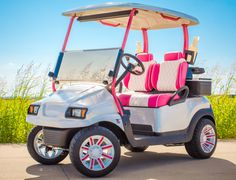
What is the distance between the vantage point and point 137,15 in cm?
637

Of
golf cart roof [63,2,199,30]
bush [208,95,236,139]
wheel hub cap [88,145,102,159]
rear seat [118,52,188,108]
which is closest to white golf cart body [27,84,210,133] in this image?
rear seat [118,52,188,108]

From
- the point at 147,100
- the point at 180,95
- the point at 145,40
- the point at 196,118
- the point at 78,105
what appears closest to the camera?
the point at 78,105

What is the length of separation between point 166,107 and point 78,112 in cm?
136

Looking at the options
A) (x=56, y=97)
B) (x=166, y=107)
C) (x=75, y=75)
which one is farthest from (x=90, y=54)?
(x=166, y=107)

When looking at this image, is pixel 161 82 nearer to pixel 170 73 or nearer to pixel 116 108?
pixel 170 73

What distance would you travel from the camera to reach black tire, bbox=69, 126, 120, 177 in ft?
16.6

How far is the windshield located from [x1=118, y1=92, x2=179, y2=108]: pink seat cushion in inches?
29.5

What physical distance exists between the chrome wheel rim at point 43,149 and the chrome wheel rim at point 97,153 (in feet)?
2.82

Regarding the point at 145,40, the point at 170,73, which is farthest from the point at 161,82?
the point at 145,40

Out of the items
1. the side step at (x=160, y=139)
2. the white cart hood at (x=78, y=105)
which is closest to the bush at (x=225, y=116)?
the side step at (x=160, y=139)

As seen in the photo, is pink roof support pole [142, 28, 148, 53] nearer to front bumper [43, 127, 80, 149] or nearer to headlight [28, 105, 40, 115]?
headlight [28, 105, 40, 115]

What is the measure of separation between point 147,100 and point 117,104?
2.50 feet

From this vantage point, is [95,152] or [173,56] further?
[173,56]

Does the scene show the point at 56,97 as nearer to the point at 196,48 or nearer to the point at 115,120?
Answer: the point at 115,120
